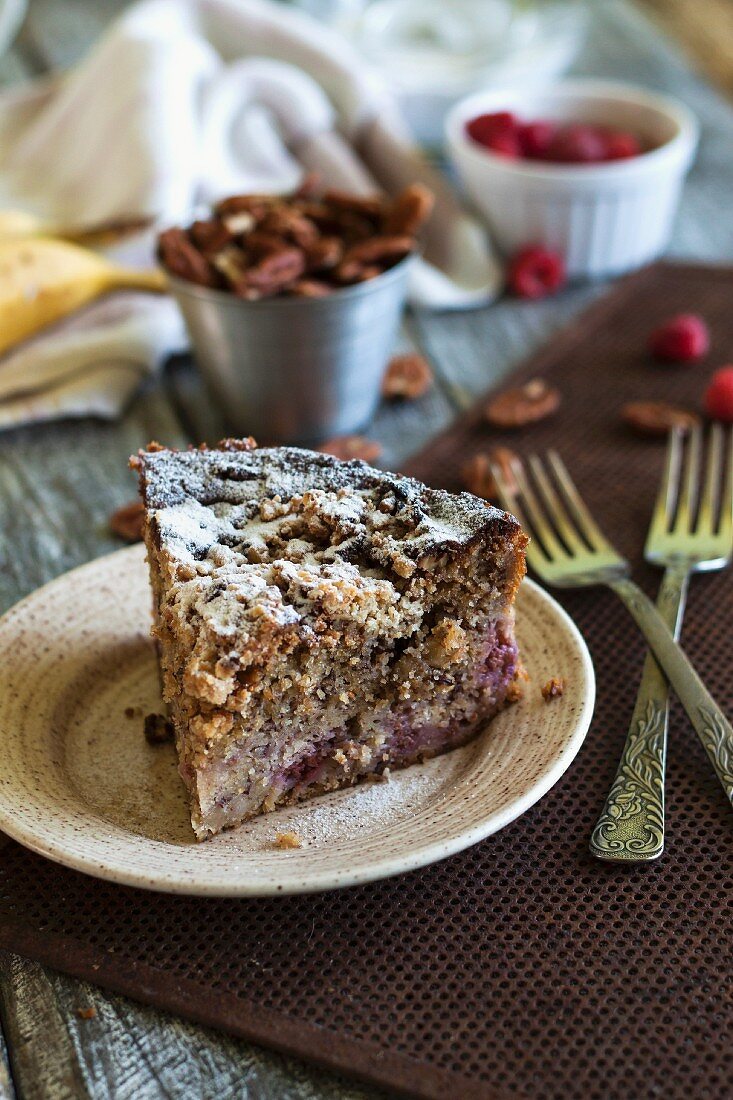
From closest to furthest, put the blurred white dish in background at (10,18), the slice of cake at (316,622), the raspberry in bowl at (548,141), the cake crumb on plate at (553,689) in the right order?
the slice of cake at (316,622) → the cake crumb on plate at (553,689) → the raspberry in bowl at (548,141) → the blurred white dish in background at (10,18)

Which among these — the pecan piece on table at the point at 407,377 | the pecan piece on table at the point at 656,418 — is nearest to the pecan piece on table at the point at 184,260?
the pecan piece on table at the point at 407,377

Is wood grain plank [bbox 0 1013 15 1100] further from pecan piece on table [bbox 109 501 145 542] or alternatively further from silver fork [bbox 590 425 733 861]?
pecan piece on table [bbox 109 501 145 542]

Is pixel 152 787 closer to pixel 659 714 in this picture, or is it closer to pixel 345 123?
pixel 659 714

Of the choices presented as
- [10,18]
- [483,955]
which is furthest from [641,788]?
[10,18]

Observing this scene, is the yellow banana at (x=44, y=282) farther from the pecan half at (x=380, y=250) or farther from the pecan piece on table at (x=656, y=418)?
the pecan piece on table at (x=656, y=418)

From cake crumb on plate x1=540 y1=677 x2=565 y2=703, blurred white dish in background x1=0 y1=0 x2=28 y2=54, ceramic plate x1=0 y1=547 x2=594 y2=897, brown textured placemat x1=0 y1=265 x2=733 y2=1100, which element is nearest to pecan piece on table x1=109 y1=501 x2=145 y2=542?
ceramic plate x1=0 y1=547 x2=594 y2=897

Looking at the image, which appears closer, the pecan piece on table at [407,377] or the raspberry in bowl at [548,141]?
the pecan piece on table at [407,377]
